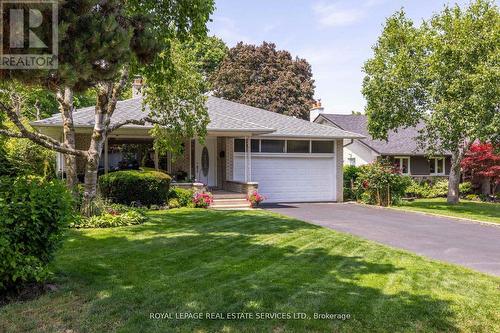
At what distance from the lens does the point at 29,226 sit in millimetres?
5441

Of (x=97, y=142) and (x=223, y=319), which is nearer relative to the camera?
(x=223, y=319)

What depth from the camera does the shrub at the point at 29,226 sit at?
518 centimetres

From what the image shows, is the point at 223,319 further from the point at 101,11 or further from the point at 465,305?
the point at 101,11

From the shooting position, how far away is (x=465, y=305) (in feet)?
18.6

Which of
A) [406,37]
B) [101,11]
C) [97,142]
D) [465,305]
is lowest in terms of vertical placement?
[465,305]

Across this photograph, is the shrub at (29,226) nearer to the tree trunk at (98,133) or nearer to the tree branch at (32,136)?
the tree branch at (32,136)

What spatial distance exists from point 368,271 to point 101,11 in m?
5.68

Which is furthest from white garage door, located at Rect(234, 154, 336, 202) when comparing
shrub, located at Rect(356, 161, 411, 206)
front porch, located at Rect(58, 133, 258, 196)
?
shrub, located at Rect(356, 161, 411, 206)

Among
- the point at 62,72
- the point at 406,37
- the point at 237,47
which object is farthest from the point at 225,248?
the point at 237,47

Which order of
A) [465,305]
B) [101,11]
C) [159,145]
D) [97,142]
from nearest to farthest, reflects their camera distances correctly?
1. [101,11]
2. [465,305]
3. [97,142]
4. [159,145]

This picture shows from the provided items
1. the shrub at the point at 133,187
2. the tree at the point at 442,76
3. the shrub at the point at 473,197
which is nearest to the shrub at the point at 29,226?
the shrub at the point at 133,187

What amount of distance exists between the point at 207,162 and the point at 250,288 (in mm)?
15673

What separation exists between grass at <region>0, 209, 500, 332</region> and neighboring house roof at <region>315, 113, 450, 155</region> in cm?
1847

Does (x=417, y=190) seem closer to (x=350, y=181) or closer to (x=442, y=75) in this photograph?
(x=350, y=181)
